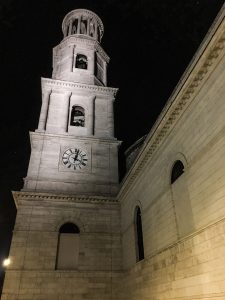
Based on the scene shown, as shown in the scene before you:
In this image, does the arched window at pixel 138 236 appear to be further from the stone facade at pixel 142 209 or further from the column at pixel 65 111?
the column at pixel 65 111

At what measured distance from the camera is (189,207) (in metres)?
9.52

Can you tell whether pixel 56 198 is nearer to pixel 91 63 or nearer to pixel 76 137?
pixel 76 137

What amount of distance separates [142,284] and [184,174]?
19.6ft

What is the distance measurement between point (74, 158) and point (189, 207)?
11334 mm

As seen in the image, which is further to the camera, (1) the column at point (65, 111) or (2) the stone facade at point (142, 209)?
(1) the column at point (65, 111)

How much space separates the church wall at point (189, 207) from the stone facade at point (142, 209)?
0.11 ft

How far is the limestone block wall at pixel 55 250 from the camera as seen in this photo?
1512 centimetres

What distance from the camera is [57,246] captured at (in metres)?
16.3

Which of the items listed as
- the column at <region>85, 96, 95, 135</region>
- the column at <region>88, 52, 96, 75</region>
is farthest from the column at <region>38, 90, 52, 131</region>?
the column at <region>88, 52, 96, 75</region>

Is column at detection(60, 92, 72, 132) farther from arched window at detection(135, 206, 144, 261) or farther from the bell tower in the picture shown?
arched window at detection(135, 206, 144, 261)

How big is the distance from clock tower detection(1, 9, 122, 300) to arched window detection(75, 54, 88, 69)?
615 millimetres

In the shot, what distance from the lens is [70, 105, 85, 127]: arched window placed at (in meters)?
21.8

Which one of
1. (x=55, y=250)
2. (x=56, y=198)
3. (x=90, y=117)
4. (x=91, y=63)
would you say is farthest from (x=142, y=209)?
(x=91, y=63)

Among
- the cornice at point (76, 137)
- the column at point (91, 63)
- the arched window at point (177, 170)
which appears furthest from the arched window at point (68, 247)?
the column at point (91, 63)
